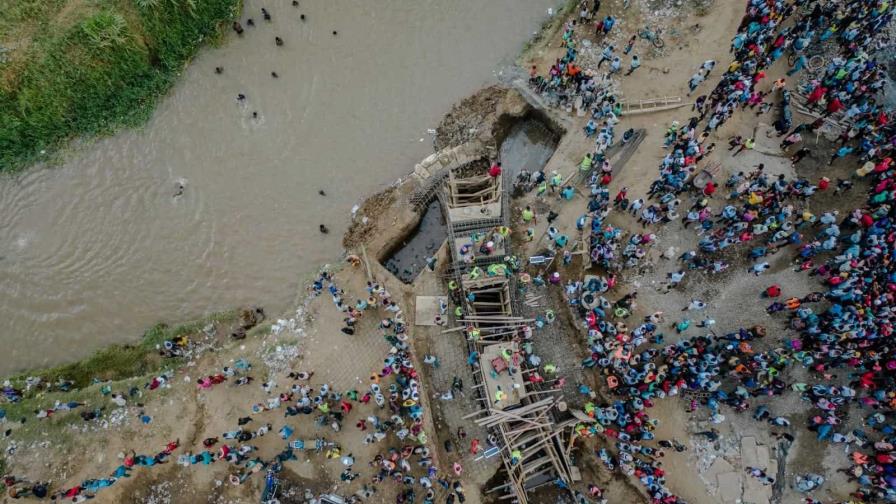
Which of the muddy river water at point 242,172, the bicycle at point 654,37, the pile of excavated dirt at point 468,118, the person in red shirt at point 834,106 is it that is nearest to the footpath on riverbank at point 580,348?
the person in red shirt at point 834,106

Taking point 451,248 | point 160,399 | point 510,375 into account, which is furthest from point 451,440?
point 160,399

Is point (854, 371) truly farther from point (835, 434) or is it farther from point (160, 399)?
point (160, 399)

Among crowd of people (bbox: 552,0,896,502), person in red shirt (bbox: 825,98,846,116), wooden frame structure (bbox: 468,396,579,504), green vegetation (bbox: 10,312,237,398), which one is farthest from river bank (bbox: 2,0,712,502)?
person in red shirt (bbox: 825,98,846,116)

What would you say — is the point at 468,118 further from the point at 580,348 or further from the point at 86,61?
the point at 86,61

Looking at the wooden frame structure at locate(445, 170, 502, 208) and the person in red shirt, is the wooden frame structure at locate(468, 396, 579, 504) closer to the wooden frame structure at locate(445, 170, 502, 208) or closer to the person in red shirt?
the wooden frame structure at locate(445, 170, 502, 208)

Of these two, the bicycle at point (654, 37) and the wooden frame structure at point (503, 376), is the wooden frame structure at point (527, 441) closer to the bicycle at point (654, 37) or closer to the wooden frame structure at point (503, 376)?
the wooden frame structure at point (503, 376)

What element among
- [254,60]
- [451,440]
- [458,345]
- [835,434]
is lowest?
[835,434]
